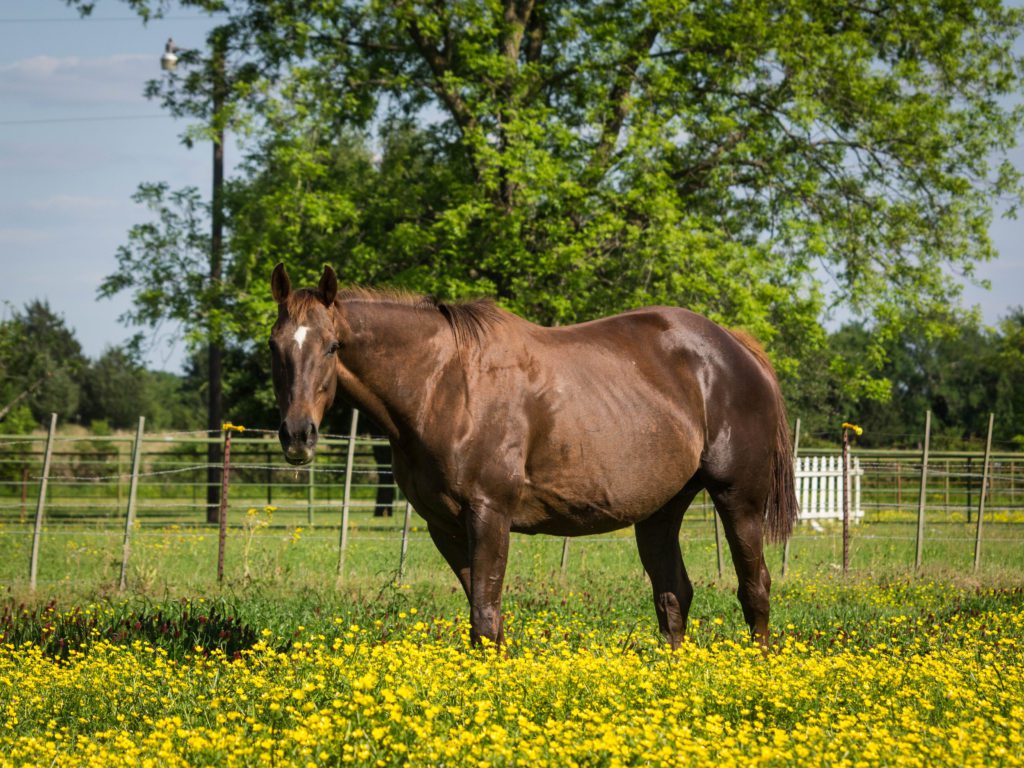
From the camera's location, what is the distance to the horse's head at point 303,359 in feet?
18.4

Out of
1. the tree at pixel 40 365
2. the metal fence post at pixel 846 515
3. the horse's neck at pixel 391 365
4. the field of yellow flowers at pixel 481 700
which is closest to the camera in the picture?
the field of yellow flowers at pixel 481 700

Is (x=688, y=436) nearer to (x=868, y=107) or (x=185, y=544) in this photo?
(x=185, y=544)

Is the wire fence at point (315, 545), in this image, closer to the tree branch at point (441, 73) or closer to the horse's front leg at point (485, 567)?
the horse's front leg at point (485, 567)

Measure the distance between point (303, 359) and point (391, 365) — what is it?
579 millimetres

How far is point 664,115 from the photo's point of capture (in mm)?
18828

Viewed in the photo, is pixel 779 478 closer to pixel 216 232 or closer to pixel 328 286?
pixel 328 286

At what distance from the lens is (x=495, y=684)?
5.02m

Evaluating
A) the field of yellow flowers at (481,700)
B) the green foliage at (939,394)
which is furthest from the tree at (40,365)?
the green foliage at (939,394)

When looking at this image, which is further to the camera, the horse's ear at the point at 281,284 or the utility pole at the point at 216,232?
the utility pole at the point at 216,232

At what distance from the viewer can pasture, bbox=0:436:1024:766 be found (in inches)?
161

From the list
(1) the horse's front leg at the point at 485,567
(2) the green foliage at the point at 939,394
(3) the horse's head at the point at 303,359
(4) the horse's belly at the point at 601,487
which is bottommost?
(1) the horse's front leg at the point at 485,567

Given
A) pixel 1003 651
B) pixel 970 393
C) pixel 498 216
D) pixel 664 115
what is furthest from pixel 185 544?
pixel 970 393

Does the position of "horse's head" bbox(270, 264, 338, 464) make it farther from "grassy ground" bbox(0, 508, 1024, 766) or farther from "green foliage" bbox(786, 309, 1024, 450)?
"green foliage" bbox(786, 309, 1024, 450)

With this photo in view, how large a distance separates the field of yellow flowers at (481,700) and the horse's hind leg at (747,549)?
0.83 feet
